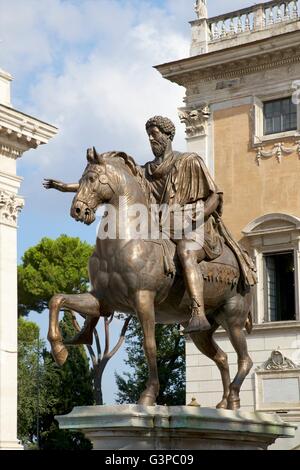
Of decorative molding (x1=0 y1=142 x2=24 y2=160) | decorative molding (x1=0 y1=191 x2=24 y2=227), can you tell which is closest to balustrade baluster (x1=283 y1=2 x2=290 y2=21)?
decorative molding (x1=0 y1=142 x2=24 y2=160)

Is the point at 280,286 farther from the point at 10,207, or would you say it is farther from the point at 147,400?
the point at 147,400

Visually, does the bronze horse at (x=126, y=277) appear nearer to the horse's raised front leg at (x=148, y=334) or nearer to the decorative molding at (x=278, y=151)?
the horse's raised front leg at (x=148, y=334)

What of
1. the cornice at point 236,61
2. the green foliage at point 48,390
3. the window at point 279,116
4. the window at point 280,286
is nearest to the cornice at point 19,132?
the cornice at point 236,61

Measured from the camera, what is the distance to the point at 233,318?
33.8ft

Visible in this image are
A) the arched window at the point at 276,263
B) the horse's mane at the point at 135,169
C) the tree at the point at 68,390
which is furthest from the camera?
the tree at the point at 68,390

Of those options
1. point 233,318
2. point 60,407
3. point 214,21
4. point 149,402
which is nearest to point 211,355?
point 233,318

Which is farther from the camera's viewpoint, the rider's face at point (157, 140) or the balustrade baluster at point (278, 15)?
the balustrade baluster at point (278, 15)

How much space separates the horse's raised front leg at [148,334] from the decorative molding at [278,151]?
62.5ft

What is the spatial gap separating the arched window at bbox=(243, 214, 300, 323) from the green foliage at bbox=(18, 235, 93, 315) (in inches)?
932

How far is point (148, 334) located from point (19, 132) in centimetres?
2165

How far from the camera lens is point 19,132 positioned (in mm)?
30328

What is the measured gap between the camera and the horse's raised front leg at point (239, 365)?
10140mm

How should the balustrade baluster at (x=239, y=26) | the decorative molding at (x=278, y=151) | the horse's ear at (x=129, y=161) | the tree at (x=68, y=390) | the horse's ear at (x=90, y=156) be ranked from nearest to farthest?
the horse's ear at (x=90, y=156)
the horse's ear at (x=129, y=161)
the decorative molding at (x=278, y=151)
the balustrade baluster at (x=239, y=26)
the tree at (x=68, y=390)

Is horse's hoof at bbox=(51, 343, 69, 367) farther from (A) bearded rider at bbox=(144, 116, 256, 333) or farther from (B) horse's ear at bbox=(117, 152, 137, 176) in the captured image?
(B) horse's ear at bbox=(117, 152, 137, 176)
